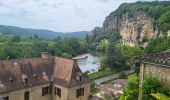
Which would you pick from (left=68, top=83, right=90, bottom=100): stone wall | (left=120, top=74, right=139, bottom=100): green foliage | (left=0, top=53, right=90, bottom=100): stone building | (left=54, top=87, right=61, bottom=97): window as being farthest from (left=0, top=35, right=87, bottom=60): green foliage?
(left=120, top=74, right=139, bottom=100): green foliage

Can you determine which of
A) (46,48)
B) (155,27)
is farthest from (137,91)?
(155,27)

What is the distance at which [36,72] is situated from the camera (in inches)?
1636

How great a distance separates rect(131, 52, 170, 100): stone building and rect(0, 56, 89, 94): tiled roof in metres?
23.3

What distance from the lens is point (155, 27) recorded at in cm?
17838

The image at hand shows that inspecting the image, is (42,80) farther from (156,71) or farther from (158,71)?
(158,71)

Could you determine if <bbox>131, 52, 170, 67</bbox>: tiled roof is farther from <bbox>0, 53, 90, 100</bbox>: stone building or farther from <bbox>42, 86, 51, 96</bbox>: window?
<bbox>42, 86, 51, 96</bbox>: window

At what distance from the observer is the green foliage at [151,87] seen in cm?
1535

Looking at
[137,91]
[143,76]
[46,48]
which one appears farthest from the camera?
[46,48]

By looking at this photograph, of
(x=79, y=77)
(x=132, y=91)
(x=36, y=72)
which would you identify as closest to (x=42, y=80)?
(x=36, y=72)

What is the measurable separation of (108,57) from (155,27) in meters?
74.9

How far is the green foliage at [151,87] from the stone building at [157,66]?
0.81ft

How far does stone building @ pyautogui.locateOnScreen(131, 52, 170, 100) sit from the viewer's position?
1532 centimetres

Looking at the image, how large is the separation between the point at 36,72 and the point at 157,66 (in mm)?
28146

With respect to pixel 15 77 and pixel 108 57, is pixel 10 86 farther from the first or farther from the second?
pixel 108 57
